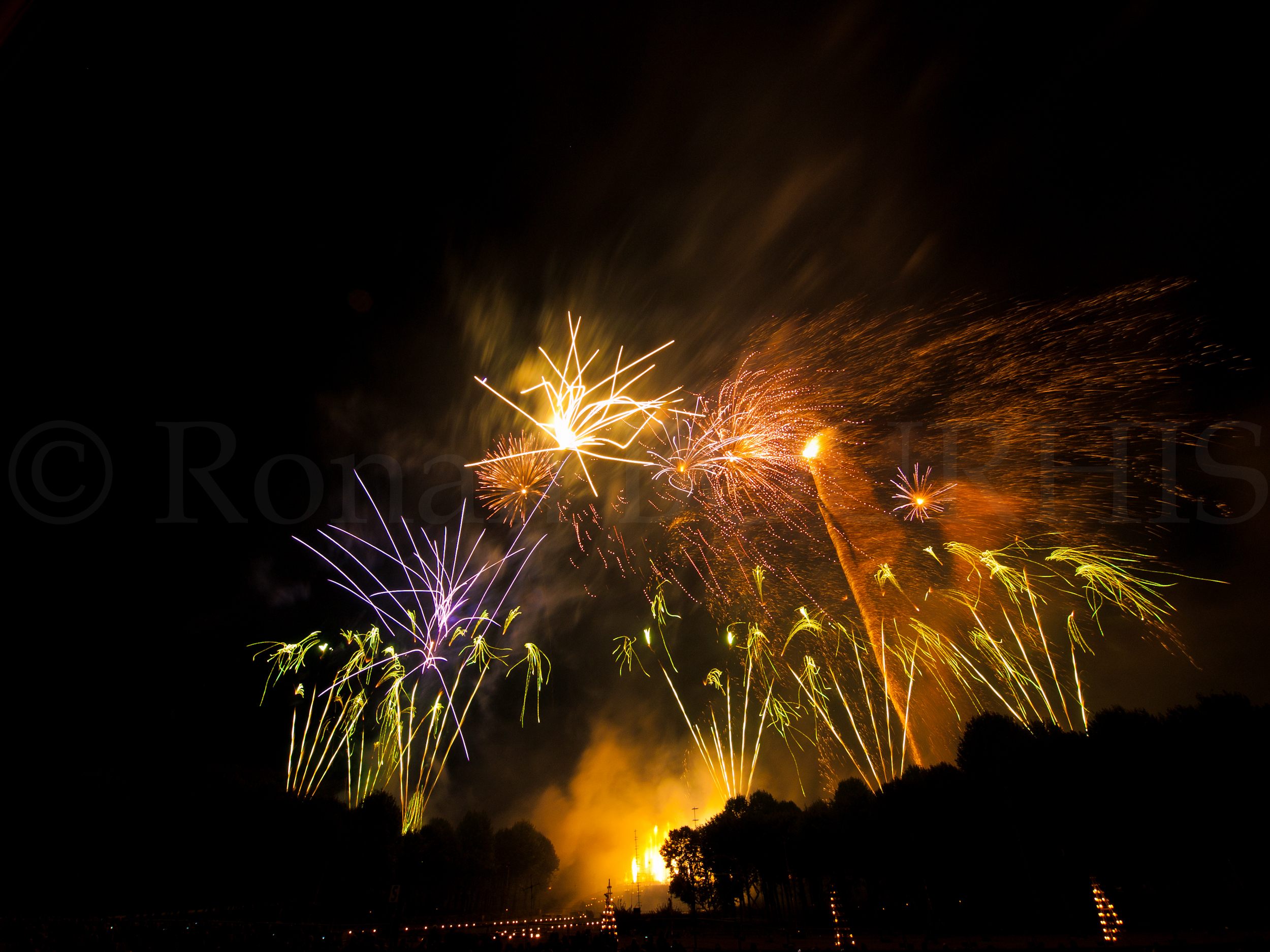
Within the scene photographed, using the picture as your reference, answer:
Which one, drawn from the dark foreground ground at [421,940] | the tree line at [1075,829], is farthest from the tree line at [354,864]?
the tree line at [1075,829]

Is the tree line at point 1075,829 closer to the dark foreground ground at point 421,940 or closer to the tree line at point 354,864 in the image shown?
the dark foreground ground at point 421,940

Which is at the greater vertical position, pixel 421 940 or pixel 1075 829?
pixel 1075 829

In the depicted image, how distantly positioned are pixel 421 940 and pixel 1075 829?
29.8 metres

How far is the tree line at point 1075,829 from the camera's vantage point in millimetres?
18594

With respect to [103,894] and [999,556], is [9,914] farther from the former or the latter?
[999,556]

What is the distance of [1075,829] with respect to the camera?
2073 cm

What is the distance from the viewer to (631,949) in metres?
16.3

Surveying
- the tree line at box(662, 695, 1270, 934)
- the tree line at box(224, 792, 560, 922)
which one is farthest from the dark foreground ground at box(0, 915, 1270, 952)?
the tree line at box(224, 792, 560, 922)

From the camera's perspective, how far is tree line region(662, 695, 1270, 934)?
1859 centimetres

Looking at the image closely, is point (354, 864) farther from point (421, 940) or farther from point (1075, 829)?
point (1075, 829)

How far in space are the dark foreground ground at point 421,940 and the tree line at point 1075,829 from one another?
1614mm

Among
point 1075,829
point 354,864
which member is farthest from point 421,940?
point 1075,829

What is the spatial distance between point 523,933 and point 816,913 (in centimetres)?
2312

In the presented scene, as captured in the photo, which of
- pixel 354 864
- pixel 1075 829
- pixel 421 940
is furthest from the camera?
pixel 354 864
